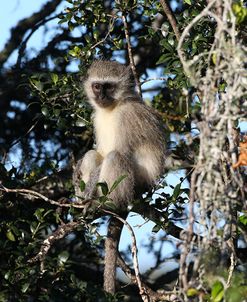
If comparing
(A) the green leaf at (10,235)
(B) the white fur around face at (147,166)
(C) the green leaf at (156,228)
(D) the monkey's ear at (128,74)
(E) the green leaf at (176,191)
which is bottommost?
(C) the green leaf at (156,228)

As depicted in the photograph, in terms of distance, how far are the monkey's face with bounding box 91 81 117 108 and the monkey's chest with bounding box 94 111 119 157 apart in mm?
117

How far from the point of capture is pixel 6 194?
691 centimetres

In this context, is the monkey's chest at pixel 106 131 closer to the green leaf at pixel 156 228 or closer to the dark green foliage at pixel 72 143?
the dark green foliage at pixel 72 143

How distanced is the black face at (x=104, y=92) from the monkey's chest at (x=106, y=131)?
12 centimetres

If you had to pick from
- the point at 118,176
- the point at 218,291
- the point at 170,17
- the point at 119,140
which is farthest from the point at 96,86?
the point at 218,291

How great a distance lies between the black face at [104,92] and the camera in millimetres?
8109

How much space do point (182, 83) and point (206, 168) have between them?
256cm

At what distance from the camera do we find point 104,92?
8.19 m

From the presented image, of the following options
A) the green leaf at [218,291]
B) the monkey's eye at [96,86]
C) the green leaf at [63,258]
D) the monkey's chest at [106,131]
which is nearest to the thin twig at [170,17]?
the monkey's chest at [106,131]

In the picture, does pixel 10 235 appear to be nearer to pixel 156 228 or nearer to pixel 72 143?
pixel 156 228

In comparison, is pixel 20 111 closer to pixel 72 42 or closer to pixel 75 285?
pixel 72 42

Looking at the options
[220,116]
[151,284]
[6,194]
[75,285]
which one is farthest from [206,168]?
[151,284]

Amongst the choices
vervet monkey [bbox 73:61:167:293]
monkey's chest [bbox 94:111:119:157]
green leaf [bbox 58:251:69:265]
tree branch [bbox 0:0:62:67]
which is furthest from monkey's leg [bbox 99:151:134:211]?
tree branch [bbox 0:0:62:67]

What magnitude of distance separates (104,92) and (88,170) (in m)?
0.99
